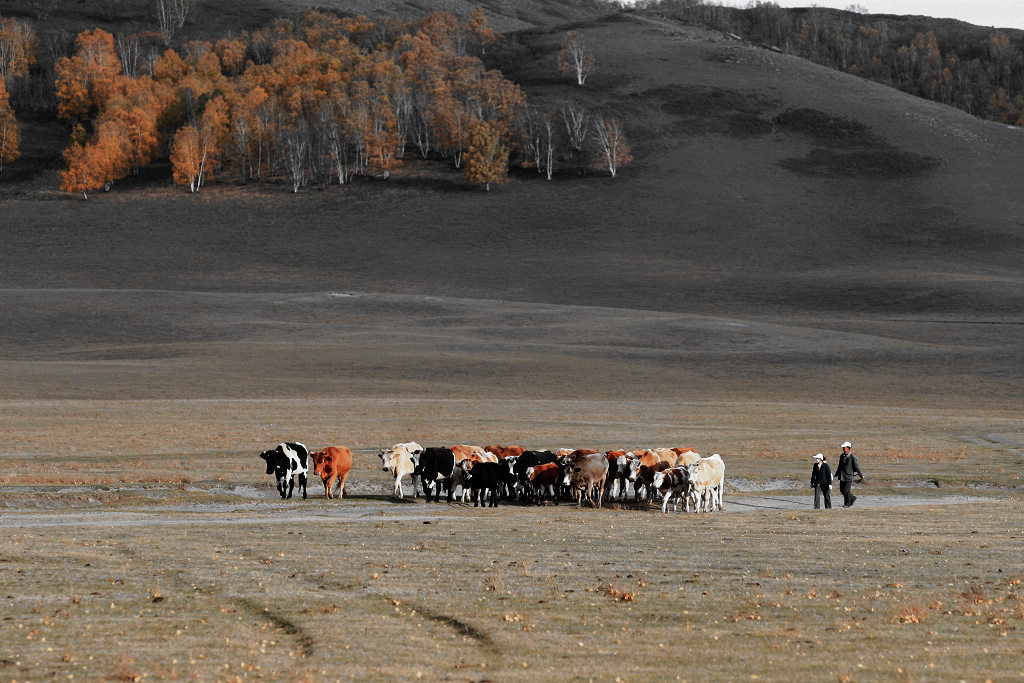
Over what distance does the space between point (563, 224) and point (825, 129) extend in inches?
2050

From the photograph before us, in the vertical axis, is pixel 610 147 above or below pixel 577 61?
below

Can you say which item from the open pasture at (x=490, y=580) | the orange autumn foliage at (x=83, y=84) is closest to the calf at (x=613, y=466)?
the open pasture at (x=490, y=580)

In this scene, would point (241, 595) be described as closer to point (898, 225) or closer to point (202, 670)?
point (202, 670)

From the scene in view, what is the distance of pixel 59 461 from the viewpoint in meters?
30.8

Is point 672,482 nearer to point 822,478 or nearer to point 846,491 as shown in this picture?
point 822,478

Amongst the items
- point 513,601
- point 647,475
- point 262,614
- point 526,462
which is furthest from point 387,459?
point 262,614

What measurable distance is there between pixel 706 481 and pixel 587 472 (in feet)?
9.09

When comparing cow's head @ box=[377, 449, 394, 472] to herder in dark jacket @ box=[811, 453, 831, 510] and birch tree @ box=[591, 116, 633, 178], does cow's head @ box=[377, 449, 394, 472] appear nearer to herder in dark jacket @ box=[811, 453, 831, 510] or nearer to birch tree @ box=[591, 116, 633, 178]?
herder in dark jacket @ box=[811, 453, 831, 510]

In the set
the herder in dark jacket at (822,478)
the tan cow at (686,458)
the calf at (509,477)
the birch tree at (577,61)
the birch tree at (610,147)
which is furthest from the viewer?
the birch tree at (577,61)

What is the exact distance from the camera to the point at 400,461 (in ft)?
88.7

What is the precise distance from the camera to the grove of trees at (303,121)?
144625 mm

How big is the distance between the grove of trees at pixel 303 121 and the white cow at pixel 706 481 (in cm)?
11991

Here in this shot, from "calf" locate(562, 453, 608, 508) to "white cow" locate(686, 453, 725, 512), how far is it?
2.13 meters

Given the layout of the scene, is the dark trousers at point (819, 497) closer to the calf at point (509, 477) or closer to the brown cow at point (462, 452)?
the calf at point (509, 477)
